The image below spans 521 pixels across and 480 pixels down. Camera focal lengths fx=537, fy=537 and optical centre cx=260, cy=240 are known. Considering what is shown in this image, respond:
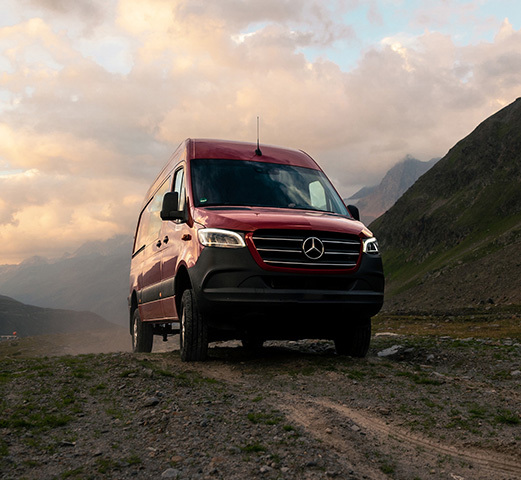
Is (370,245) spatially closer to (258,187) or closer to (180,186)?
(258,187)

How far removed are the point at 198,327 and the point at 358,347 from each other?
8.45 ft

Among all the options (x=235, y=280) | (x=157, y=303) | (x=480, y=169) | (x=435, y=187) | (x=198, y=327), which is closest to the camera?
(x=235, y=280)

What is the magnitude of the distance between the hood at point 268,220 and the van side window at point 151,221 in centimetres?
253

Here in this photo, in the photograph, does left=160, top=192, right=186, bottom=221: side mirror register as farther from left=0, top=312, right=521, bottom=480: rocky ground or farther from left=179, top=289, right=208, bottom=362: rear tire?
left=0, top=312, right=521, bottom=480: rocky ground

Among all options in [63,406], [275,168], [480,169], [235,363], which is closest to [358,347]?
[235,363]

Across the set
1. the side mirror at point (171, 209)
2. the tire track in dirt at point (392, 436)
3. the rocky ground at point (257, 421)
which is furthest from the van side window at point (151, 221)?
the tire track in dirt at point (392, 436)

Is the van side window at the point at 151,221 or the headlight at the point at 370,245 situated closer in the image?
the headlight at the point at 370,245

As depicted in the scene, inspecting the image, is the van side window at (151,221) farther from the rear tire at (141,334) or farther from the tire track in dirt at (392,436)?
the tire track in dirt at (392,436)

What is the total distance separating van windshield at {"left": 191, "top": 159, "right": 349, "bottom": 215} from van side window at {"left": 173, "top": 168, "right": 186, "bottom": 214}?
0.30 meters

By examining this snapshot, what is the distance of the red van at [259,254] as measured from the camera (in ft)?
22.3

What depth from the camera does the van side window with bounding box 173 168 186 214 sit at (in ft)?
26.9

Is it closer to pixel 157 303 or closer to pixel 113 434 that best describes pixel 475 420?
pixel 113 434

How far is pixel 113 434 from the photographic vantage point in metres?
4.44

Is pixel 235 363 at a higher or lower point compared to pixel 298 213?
lower
